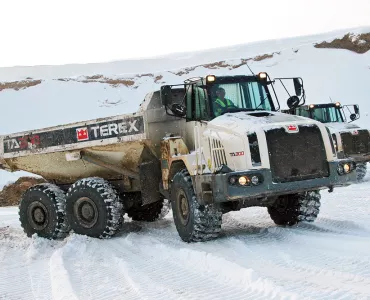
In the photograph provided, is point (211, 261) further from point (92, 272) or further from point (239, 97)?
point (239, 97)

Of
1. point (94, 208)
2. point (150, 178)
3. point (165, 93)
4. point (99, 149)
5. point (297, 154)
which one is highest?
point (165, 93)

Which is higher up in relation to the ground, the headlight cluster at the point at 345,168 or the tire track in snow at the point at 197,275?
the headlight cluster at the point at 345,168

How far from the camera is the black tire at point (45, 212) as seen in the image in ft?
31.4

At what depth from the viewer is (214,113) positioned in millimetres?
7602

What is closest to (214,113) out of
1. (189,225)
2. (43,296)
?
(189,225)

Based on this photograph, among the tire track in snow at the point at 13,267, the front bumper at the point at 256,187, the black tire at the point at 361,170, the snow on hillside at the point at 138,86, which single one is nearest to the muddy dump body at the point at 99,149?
the tire track in snow at the point at 13,267

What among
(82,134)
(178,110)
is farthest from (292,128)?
(82,134)

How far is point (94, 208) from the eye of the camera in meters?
8.97

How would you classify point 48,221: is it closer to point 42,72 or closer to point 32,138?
point 32,138

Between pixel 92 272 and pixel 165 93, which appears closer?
pixel 92 272

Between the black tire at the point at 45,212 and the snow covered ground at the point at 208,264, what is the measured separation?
1.36ft

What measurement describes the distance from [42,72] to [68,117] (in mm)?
20755

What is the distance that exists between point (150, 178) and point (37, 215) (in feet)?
8.04

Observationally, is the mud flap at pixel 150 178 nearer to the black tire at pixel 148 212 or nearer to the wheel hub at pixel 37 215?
the black tire at pixel 148 212
